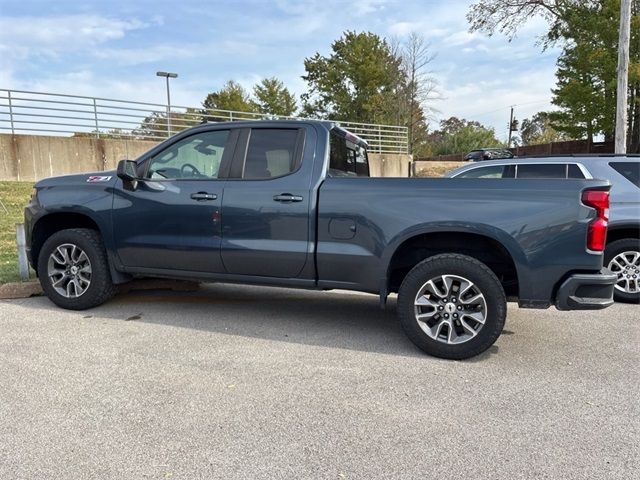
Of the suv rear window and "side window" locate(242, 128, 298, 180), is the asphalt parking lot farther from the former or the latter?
the suv rear window

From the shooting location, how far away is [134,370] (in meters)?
3.58

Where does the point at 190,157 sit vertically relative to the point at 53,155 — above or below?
below

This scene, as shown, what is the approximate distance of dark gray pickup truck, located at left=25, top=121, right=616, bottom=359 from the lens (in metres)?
3.68

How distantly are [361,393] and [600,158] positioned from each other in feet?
15.3

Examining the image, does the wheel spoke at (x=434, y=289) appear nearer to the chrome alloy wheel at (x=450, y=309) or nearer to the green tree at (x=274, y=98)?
the chrome alloy wheel at (x=450, y=309)

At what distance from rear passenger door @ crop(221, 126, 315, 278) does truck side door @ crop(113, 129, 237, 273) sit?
135 mm

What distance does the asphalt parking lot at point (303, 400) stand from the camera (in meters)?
2.49

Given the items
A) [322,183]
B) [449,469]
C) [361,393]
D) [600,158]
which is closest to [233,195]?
[322,183]

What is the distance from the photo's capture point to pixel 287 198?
4.27 m

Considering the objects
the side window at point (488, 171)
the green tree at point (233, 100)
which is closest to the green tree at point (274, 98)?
the green tree at point (233, 100)

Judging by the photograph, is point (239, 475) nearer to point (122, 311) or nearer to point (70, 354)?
A: point (70, 354)

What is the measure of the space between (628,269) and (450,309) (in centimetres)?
322

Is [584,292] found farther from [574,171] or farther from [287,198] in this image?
[574,171]

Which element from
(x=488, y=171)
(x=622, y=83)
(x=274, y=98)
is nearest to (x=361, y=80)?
(x=274, y=98)
